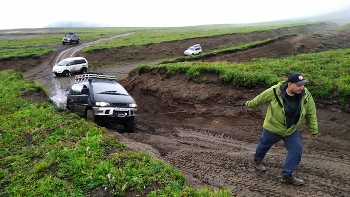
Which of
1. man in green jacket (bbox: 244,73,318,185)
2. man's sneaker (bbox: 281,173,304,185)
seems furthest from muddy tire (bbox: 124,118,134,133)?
man's sneaker (bbox: 281,173,304,185)

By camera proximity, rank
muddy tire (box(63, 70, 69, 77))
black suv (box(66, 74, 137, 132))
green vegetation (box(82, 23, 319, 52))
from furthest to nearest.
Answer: green vegetation (box(82, 23, 319, 52)) < muddy tire (box(63, 70, 69, 77)) < black suv (box(66, 74, 137, 132))

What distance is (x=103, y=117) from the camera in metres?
9.07

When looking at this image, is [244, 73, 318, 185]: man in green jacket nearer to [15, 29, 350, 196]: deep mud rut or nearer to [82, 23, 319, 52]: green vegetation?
[15, 29, 350, 196]: deep mud rut

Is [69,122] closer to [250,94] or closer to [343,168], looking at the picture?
[250,94]

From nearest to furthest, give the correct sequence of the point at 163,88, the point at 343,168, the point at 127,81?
the point at 343,168
the point at 163,88
the point at 127,81

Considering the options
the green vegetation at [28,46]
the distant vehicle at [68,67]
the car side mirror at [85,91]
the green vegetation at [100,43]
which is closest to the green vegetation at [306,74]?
the car side mirror at [85,91]

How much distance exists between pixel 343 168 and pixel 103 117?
687cm

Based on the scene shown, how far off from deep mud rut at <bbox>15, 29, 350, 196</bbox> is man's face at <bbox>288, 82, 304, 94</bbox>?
5.43 feet

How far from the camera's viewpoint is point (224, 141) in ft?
25.2

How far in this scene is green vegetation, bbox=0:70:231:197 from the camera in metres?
4.33

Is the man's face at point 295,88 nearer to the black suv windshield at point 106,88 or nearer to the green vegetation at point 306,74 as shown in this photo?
the green vegetation at point 306,74

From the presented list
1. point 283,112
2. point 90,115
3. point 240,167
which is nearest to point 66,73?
point 90,115

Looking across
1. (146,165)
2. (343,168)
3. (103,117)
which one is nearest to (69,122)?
(103,117)

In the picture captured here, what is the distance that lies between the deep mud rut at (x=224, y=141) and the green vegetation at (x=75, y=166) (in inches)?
25.0
